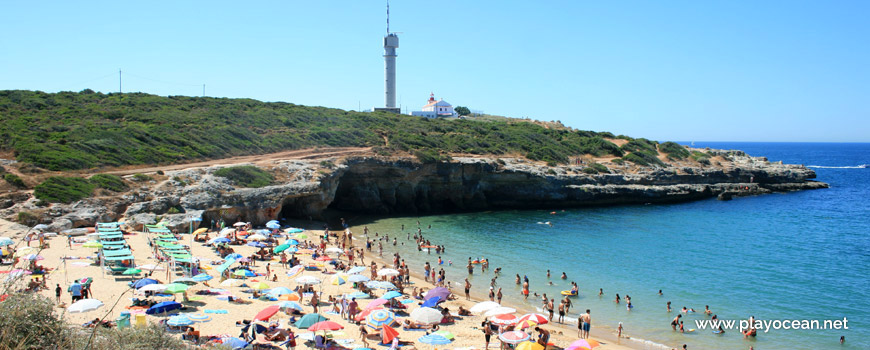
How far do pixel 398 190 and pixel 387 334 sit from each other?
96.0 ft

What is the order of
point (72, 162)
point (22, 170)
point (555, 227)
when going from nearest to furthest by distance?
point (22, 170), point (72, 162), point (555, 227)

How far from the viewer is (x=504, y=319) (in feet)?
53.6

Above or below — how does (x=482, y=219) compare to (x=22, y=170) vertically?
below

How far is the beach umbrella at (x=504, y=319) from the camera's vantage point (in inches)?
641

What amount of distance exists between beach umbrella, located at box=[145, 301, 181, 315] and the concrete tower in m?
62.7

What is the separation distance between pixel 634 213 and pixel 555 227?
33.1 feet

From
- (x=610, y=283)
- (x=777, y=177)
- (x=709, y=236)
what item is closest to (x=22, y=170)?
(x=610, y=283)

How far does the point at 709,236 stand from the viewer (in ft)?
113

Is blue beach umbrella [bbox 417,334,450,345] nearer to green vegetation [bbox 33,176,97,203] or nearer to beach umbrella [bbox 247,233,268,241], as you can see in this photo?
beach umbrella [bbox 247,233,268,241]

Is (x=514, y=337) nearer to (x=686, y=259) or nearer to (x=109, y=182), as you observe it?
(x=686, y=259)

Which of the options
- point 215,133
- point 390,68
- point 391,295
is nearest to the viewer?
point 391,295

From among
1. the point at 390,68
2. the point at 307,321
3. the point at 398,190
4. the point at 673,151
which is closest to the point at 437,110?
the point at 390,68

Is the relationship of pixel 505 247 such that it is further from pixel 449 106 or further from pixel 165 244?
pixel 449 106

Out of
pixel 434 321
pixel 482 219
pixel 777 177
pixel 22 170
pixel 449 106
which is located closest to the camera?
pixel 434 321
